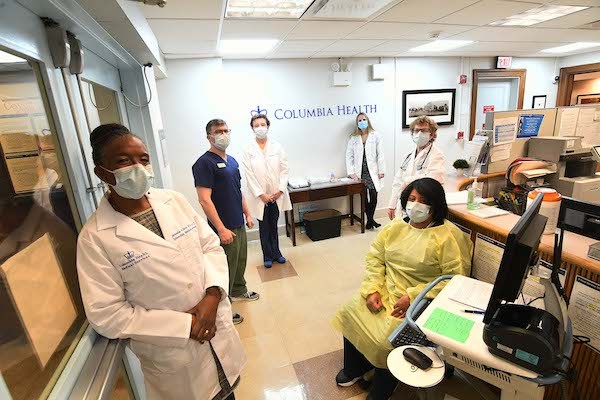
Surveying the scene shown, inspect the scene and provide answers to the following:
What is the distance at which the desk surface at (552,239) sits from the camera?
1.24 m

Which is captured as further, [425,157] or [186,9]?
[425,157]

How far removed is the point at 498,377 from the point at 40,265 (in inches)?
60.0

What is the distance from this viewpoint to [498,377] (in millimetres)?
1043

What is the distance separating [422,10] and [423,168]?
1.25 meters

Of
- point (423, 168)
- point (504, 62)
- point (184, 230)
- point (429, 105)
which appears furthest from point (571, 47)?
point (184, 230)

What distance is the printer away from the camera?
8.28ft

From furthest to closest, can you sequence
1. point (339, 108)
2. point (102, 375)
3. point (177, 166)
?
point (339, 108) < point (177, 166) < point (102, 375)

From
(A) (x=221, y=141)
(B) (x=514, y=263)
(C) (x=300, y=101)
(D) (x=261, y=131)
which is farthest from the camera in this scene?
(C) (x=300, y=101)

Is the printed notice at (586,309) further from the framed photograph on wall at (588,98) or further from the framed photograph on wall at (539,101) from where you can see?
the framed photograph on wall at (588,98)

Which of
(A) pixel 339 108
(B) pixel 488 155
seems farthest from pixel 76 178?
(A) pixel 339 108

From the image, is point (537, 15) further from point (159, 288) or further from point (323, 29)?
point (159, 288)

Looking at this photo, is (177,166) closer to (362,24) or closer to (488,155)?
(362,24)

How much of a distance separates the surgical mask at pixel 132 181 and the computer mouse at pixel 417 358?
47.2 inches

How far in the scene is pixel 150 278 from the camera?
3.55ft
